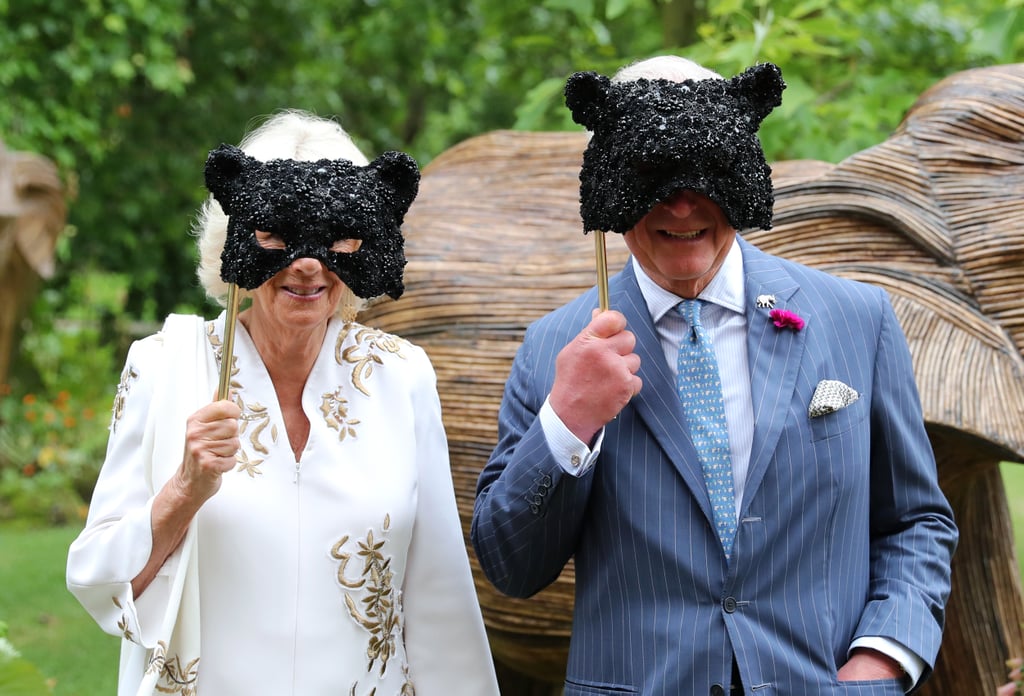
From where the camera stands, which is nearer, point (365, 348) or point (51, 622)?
point (365, 348)

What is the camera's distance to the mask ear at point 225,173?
230cm

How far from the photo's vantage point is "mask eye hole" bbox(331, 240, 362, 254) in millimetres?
2322

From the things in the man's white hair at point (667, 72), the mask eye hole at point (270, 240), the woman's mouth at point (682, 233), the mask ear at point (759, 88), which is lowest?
the woman's mouth at point (682, 233)

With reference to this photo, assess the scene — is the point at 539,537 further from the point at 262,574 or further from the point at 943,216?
the point at 943,216

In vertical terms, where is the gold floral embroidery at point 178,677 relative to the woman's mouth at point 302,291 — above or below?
below

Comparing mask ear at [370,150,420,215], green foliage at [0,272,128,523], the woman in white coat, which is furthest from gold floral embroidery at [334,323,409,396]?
green foliage at [0,272,128,523]

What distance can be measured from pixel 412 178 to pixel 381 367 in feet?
1.28

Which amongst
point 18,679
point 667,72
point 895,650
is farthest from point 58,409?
point 18,679

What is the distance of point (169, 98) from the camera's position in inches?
367

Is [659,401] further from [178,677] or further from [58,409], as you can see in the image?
[58,409]

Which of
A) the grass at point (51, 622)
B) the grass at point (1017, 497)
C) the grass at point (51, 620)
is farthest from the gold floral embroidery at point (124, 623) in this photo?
the grass at point (1017, 497)

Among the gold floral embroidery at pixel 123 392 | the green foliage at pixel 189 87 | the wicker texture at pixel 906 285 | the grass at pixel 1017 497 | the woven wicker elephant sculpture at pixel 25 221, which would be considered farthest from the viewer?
the grass at pixel 1017 497

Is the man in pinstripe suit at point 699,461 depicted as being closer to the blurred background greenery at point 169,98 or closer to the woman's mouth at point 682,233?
the woman's mouth at point 682,233

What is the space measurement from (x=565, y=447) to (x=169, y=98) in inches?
309
